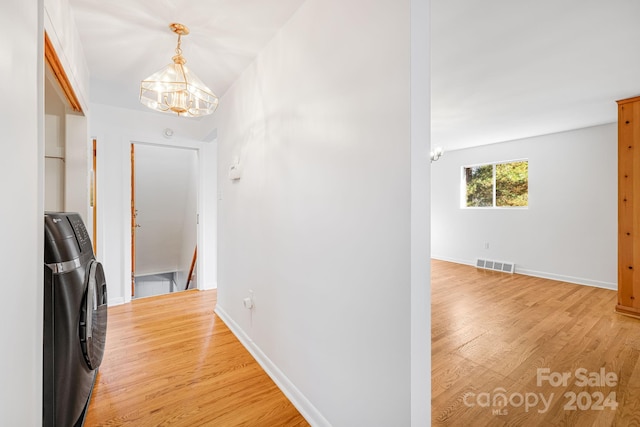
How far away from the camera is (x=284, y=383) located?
1.83m

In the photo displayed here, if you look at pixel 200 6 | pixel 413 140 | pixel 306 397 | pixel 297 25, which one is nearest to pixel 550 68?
pixel 297 25

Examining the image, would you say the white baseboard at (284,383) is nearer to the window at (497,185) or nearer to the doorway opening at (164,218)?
the doorway opening at (164,218)

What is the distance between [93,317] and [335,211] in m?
1.38

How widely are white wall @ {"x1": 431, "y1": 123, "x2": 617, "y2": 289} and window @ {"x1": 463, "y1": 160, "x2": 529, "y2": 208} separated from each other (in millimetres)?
146

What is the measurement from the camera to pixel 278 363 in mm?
1932

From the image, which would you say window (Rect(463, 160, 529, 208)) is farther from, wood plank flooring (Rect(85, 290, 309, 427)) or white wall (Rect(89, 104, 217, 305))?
white wall (Rect(89, 104, 217, 305))

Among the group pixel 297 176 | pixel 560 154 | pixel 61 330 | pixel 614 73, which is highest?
pixel 614 73

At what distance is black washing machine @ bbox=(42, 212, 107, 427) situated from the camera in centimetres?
117

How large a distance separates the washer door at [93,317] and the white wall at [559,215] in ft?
17.8

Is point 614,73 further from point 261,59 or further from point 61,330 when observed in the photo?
point 61,330

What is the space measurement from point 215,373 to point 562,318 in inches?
144

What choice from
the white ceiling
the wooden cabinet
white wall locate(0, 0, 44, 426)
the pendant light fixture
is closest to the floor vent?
the wooden cabinet

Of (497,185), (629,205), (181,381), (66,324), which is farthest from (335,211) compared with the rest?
(497,185)

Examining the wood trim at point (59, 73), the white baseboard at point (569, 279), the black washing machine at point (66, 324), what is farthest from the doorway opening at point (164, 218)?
the white baseboard at point (569, 279)
